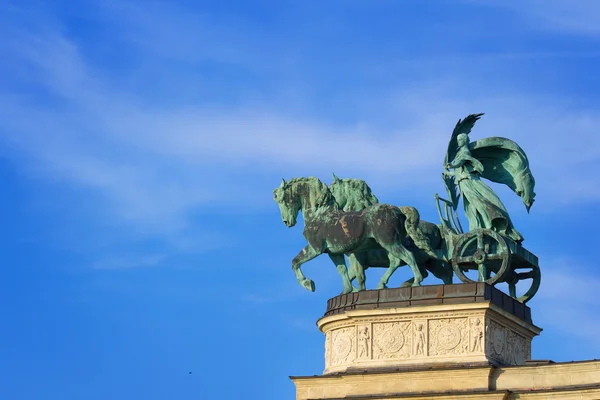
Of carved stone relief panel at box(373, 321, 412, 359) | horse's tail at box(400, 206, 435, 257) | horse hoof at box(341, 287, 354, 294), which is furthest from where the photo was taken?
horse hoof at box(341, 287, 354, 294)

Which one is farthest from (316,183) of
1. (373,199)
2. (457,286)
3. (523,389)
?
(523,389)

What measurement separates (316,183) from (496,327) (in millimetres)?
6902

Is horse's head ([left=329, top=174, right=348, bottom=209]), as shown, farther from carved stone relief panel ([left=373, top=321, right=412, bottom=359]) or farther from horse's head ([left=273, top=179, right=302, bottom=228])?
carved stone relief panel ([left=373, top=321, right=412, bottom=359])

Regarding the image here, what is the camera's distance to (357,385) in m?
47.1

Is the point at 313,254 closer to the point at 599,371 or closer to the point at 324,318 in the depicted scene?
the point at 324,318

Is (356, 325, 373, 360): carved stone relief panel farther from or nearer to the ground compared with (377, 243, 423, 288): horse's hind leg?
nearer to the ground

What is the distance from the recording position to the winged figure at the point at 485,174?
160 ft

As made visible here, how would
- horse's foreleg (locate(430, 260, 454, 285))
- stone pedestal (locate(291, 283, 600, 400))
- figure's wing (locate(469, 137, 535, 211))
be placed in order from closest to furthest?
stone pedestal (locate(291, 283, 600, 400)) → figure's wing (locate(469, 137, 535, 211)) → horse's foreleg (locate(430, 260, 454, 285))

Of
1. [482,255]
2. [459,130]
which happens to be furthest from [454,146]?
[482,255]

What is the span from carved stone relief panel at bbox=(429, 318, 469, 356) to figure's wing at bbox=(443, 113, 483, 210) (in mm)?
4101

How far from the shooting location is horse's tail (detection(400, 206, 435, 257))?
48.1 meters

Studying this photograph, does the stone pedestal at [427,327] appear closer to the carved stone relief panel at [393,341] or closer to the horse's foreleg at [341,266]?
the carved stone relief panel at [393,341]

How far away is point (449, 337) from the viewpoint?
153 ft

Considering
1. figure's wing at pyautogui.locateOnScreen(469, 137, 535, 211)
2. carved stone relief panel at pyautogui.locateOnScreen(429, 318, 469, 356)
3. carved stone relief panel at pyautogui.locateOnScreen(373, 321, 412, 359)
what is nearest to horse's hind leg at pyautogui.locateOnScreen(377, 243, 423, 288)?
carved stone relief panel at pyautogui.locateOnScreen(373, 321, 412, 359)
